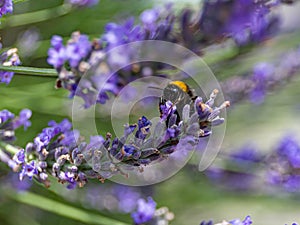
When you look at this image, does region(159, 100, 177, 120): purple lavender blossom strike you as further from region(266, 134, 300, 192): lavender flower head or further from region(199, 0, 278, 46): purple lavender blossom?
region(266, 134, 300, 192): lavender flower head

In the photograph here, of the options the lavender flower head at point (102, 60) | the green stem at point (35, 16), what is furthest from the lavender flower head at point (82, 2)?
the lavender flower head at point (102, 60)

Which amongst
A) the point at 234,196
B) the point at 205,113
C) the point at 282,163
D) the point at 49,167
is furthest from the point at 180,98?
the point at 234,196

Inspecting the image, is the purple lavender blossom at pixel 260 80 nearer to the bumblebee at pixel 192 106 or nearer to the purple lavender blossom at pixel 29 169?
the bumblebee at pixel 192 106

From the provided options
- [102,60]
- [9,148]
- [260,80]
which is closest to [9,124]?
[9,148]

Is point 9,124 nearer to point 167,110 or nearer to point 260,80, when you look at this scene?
point 167,110

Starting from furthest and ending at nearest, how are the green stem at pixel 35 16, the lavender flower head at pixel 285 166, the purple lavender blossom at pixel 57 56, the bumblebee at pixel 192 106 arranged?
the green stem at pixel 35 16, the lavender flower head at pixel 285 166, the purple lavender blossom at pixel 57 56, the bumblebee at pixel 192 106

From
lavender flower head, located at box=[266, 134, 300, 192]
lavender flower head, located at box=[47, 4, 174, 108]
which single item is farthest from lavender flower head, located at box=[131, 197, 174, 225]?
lavender flower head, located at box=[266, 134, 300, 192]
